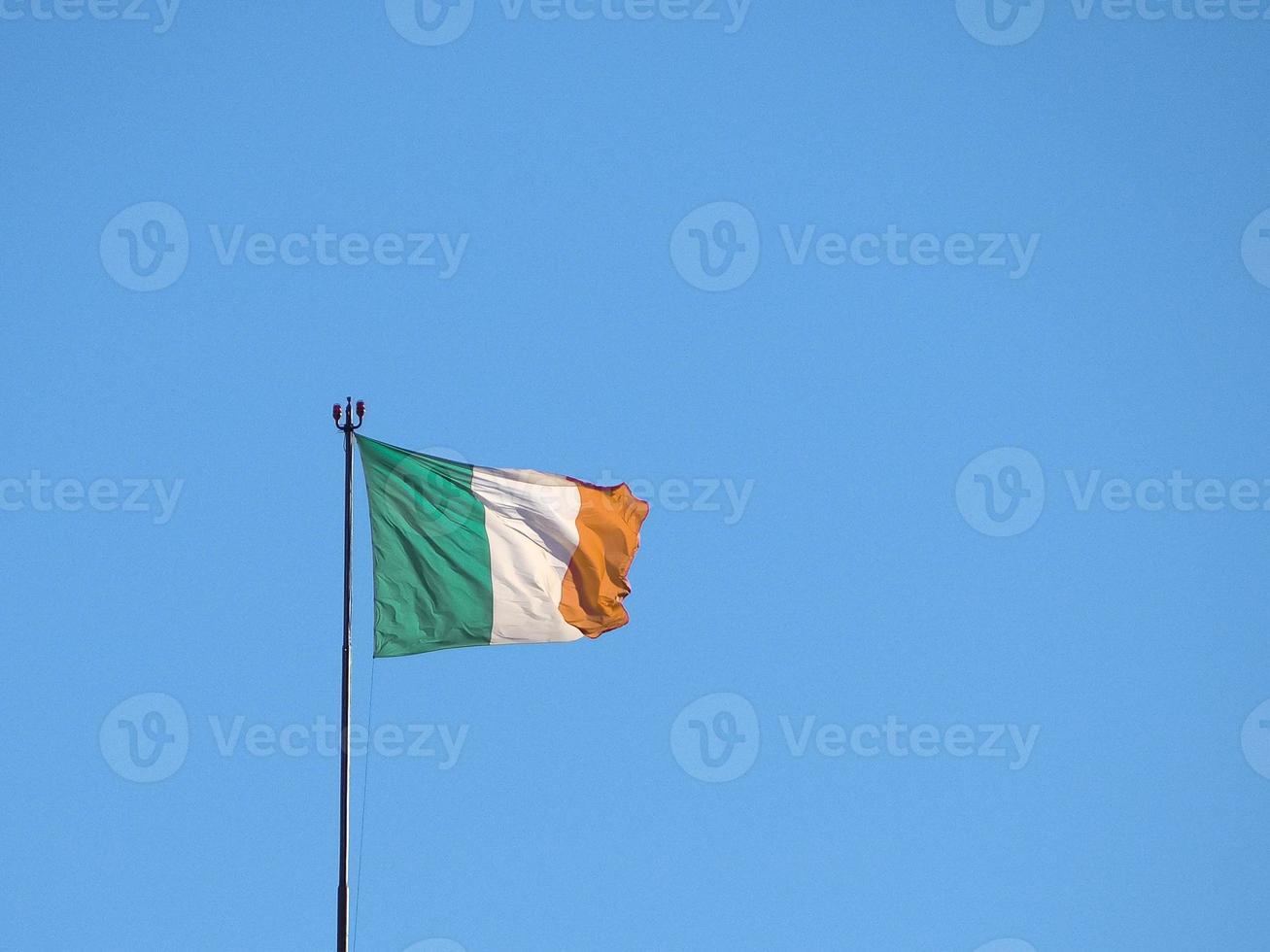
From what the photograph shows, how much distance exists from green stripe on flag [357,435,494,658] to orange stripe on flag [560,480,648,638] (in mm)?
2360

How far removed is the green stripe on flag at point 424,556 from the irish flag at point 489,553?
17mm

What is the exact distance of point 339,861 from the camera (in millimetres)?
35094

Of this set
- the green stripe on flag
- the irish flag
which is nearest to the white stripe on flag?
the irish flag

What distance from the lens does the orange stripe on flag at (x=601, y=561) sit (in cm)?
4162

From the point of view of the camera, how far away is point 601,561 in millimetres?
42219

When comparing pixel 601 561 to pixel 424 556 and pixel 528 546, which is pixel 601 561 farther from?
pixel 424 556

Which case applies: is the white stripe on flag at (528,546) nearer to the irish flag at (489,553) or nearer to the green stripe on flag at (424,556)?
the irish flag at (489,553)

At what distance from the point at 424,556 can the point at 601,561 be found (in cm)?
452

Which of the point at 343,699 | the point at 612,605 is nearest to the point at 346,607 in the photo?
the point at 343,699

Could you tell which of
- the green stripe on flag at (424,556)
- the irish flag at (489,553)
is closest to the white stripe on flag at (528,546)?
the irish flag at (489,553)

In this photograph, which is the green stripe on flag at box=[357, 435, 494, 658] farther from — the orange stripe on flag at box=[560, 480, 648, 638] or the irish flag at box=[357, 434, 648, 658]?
the orange stripe on flag at box=[560, 480, 648, 638]

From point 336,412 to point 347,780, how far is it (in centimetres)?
612

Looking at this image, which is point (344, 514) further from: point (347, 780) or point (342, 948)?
point (342, 948)

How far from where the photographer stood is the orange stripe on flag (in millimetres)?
41625
